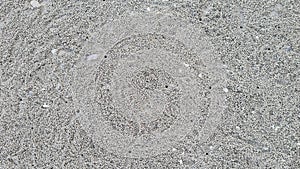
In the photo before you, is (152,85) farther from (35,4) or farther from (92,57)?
(35,4)

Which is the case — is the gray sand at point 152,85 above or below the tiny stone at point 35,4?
below

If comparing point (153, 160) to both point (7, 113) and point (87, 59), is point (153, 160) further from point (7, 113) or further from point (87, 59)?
point (7, 113)

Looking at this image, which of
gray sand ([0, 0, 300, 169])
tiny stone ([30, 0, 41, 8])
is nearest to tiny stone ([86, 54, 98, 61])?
gray sand ([0, 0, 300, 169])

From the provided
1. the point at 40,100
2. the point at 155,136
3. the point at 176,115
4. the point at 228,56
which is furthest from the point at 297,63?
the point at 40,100

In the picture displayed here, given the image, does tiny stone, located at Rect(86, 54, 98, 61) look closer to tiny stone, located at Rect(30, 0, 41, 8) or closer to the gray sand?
the gray sand

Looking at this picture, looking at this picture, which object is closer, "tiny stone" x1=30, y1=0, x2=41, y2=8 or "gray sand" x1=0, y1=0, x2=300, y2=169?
"gray sand" x1=0, y1=0, x2=300, y2=169

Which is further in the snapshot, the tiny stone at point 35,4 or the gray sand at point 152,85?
the tiny stone at point 35,4

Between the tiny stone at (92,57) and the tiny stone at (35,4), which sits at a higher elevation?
the tiny stone at (35,4)

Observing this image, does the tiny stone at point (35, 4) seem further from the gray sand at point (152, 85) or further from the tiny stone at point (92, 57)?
the tiny stone at point (92, 57)

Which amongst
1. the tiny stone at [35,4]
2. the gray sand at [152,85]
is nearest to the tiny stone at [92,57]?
the gray sand at [152,85]
